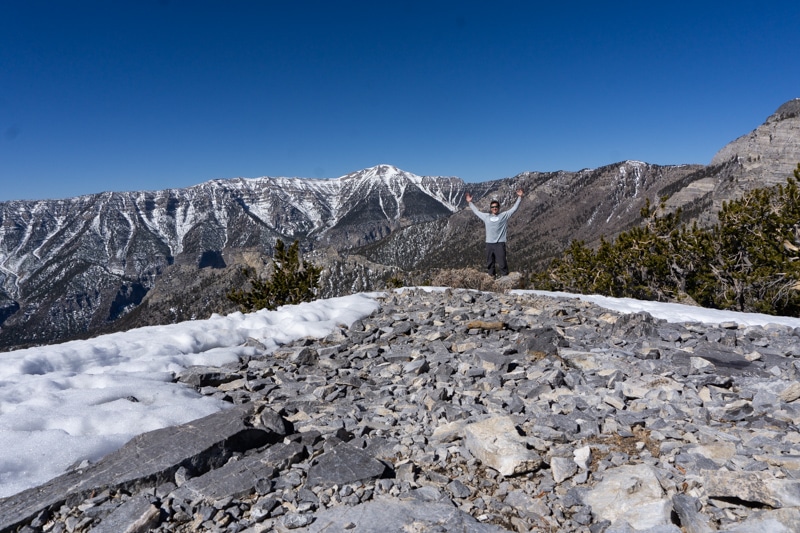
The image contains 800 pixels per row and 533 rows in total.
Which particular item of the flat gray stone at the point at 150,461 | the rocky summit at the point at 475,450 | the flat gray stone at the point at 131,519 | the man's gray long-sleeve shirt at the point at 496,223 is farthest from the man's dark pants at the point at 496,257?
the flat gray stone at the point at 131,519

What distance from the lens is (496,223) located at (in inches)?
655

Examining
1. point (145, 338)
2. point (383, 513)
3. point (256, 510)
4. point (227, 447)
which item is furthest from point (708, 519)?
point (145, 338)

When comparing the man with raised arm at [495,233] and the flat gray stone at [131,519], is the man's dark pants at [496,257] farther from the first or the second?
the flat gray stone at [131,519]

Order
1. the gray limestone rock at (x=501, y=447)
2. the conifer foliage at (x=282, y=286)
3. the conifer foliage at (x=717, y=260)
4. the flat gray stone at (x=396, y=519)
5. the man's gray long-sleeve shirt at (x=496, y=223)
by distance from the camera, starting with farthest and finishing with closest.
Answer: the conifer foliage at (x=282, y=286), the conifer foliage at (x=717, y=260), the man's gray long-sleeve shirt at (x=496, y=223), the gray limestone rock at (x=501, y=447), the flat gray stone at (x=396, y=519)

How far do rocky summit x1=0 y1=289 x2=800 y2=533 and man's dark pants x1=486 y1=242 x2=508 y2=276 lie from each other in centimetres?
929

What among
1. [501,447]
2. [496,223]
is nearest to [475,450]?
[501,447]

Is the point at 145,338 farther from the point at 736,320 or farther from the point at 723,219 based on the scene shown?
the point at 723,219

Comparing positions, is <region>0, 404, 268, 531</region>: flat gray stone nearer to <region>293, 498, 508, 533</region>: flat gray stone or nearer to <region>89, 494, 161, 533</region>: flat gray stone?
<region>89, 494, 161, 533</region>: flat gray stone

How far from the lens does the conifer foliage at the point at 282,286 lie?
1033 inches

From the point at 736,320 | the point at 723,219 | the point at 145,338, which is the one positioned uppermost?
the point at 723,219

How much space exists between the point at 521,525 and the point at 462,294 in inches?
368

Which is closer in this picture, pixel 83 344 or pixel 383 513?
pixel 383 513

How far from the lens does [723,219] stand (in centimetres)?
1984

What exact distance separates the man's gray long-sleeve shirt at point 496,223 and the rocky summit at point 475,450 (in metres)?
9.07
